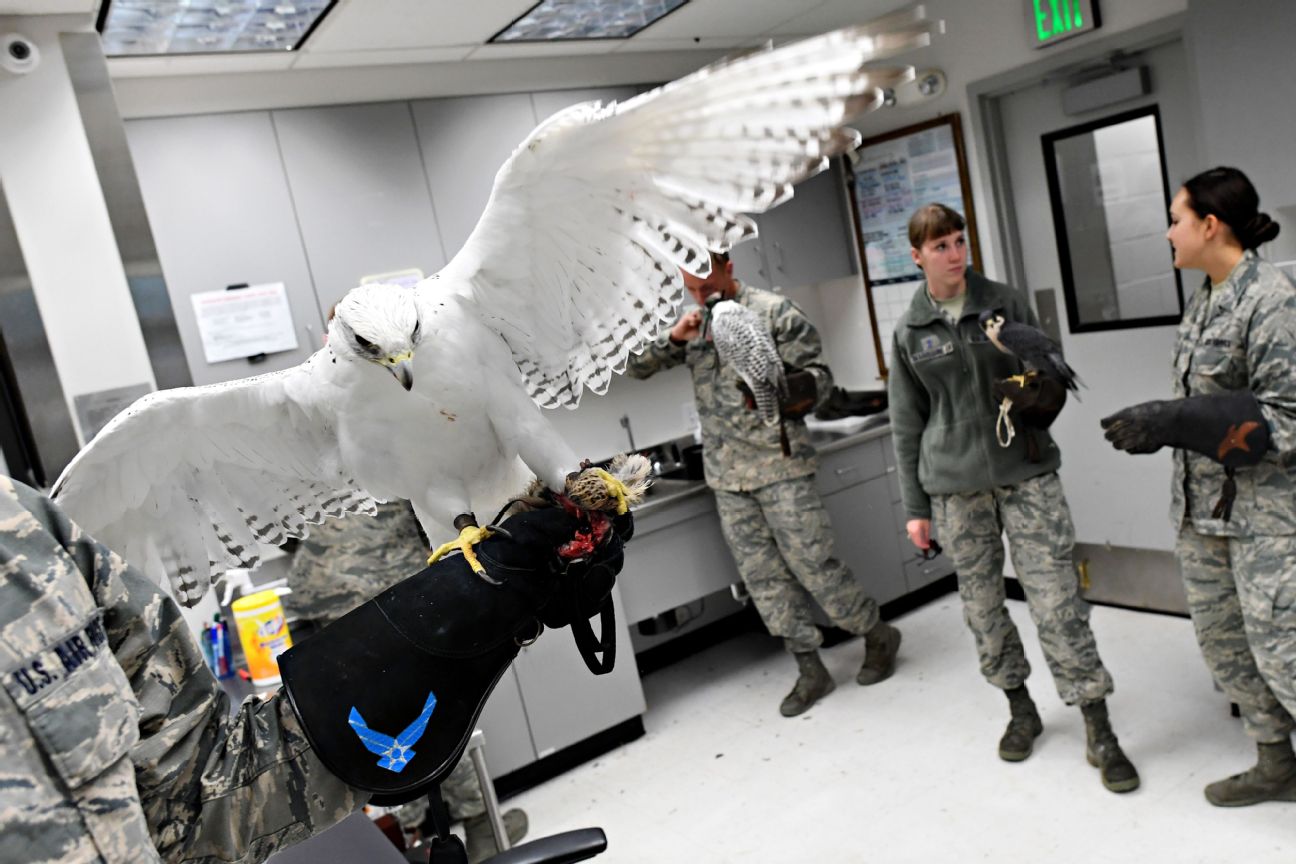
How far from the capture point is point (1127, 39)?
3.44 metres

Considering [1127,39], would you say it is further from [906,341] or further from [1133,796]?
[1133,796]

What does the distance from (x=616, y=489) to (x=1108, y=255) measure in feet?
11.0

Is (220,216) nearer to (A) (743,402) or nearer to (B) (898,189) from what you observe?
(A) (743,402)

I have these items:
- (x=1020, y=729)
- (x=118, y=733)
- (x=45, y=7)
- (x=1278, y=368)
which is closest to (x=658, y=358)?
(x=1020, y=729)

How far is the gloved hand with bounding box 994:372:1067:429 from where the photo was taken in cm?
255

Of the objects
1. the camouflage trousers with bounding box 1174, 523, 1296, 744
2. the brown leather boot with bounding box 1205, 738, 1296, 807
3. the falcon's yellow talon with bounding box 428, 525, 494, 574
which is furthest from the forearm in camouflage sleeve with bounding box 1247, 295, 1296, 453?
the falcon's yellow talon with bounding box 428, 525, 494, 574

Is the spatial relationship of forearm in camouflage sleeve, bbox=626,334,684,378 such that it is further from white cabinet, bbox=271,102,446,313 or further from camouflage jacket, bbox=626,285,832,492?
white cabinet, bbox=271,102,446,313

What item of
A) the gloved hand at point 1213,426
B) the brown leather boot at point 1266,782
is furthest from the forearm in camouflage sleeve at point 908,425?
the brown leather boot at point 1266,782

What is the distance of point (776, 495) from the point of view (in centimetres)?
357

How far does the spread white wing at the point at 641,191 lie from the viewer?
1.14m

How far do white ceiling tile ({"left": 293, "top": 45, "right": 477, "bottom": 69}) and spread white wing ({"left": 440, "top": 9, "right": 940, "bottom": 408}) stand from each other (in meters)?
2.47

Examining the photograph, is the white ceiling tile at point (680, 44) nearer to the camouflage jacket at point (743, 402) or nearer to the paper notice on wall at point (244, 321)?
the camouflage jacket at point (743, 402)

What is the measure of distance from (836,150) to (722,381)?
7.75 ft

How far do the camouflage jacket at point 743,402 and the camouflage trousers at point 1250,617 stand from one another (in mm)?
1367
